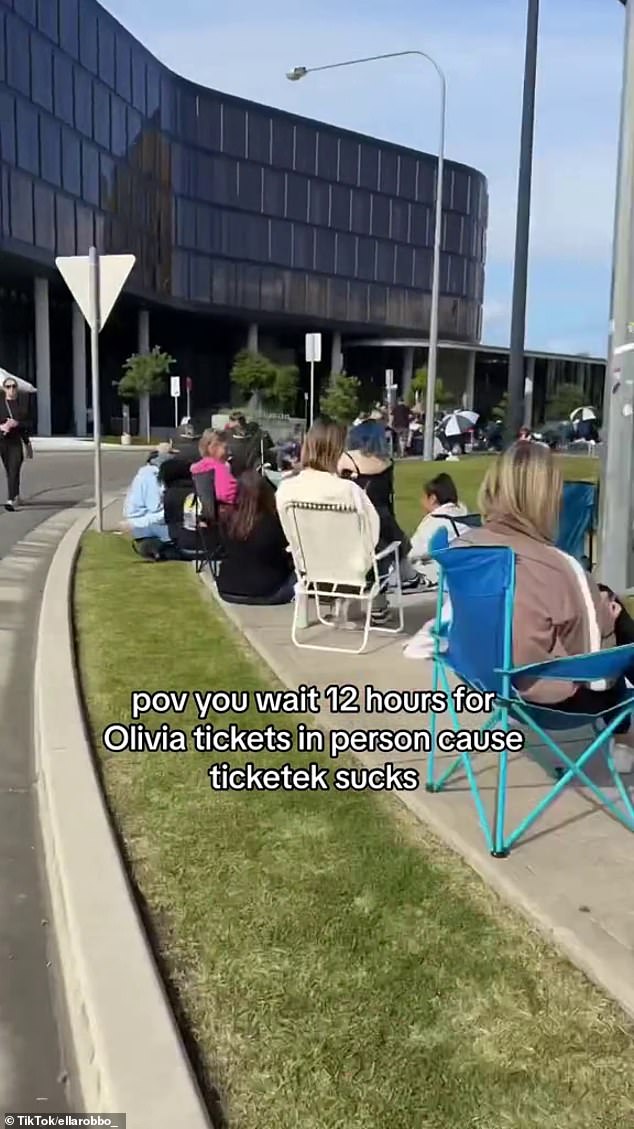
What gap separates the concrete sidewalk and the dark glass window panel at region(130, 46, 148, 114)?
52503 mm

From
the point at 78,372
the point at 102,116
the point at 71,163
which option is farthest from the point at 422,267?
the point at 71,163

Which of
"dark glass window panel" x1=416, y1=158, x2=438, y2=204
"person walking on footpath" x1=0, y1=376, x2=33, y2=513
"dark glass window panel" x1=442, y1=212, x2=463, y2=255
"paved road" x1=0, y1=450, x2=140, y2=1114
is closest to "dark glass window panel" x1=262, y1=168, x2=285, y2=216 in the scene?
"dark glass window panel" x1=416, y1=158, x2=438, y2=204

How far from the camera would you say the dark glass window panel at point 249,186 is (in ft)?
198

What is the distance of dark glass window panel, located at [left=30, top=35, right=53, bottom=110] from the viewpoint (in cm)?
4200

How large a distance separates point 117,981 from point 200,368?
63563 millimetres

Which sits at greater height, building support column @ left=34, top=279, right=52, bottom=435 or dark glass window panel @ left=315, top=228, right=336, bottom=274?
dark glass window panel @ left=315, top=228, right=336, bottom=274

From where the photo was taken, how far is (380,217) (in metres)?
67.4

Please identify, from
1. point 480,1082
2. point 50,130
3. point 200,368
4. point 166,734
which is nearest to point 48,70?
point 50,130

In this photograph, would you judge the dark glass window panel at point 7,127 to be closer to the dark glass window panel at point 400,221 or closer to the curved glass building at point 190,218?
the curved glass building at point 190,218

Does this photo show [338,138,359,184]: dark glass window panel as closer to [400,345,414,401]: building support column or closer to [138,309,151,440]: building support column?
[400,345,414,401]: building support column

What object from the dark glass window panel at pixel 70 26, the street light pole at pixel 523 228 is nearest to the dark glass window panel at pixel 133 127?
the dark glass window panel at pixel 70 26

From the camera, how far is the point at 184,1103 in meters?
2.38

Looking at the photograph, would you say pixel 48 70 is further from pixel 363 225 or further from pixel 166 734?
pixel 166 734

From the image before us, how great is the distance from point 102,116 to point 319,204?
750 inches
